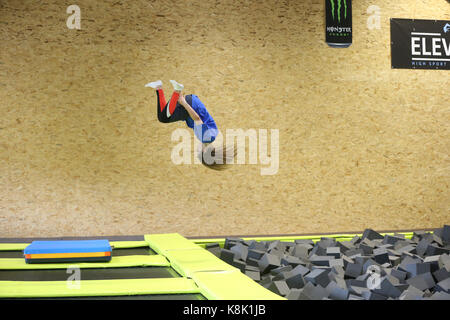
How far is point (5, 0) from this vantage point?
13.5 ft

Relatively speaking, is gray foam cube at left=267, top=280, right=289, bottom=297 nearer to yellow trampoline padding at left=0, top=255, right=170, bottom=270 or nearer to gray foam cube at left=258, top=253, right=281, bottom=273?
gray foam cube at left=258, top=253, right=281, bottom=273

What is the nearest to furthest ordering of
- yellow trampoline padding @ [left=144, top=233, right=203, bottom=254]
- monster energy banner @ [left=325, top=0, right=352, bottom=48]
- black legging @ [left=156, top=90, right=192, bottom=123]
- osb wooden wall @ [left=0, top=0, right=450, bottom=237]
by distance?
yellow trampoline padding @ [left=144, top=233, right=203, bottom=254], osb wooden wall @ [left=0, top=0, right=450, bottom=237], black legging @ [left=156, top=90, right=192, bottom=123], monster energy banner @ [left=325, top=0, right=352, bottom=48]

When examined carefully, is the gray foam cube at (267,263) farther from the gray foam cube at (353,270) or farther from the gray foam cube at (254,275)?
the gray foam cube at (353,270)

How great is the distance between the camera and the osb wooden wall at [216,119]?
4.14 meters

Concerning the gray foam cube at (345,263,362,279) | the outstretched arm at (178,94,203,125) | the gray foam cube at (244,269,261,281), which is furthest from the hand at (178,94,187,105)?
the gray foam cube at (345,263,362,279)

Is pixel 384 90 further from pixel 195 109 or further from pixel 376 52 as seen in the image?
pixel 195 109

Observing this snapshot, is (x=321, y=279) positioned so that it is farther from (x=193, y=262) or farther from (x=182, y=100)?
(x=182, y=100)

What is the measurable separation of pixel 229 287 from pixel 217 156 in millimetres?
3178

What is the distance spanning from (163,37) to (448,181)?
10.4ft

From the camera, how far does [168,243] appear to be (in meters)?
2.24

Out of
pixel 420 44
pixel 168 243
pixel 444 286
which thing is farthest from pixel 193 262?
pixel 420 44

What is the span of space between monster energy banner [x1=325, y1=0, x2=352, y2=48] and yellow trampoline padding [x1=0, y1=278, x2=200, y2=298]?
3.65 meters

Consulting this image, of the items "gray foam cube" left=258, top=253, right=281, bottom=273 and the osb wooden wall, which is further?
the osb wooden wall

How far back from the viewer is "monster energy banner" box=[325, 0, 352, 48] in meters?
4.57
